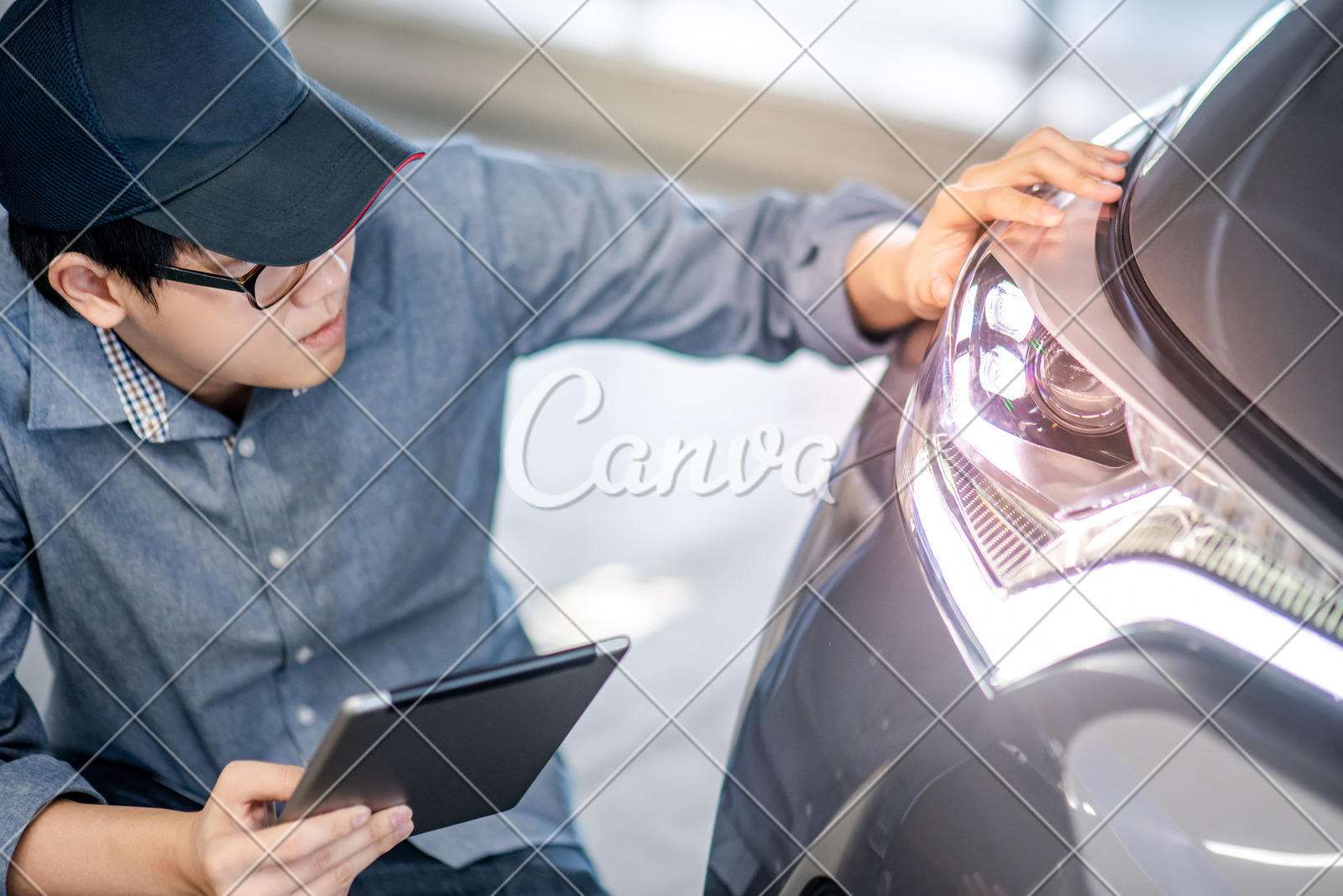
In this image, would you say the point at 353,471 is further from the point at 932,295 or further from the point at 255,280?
the point at 932,295

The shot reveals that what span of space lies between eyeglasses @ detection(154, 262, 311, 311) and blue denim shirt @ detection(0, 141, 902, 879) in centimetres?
9

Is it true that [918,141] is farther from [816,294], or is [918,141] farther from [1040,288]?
[1040,288]

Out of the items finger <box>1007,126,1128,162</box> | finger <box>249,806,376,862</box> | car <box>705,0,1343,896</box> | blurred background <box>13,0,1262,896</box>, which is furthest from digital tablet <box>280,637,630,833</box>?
blurred background <box>13,0,1262,896</box>

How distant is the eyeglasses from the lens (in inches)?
23.6

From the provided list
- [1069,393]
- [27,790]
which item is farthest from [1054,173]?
[27,790]

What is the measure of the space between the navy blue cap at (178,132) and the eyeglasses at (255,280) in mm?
28

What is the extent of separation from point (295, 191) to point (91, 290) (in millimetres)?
150

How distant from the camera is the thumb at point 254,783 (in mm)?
559

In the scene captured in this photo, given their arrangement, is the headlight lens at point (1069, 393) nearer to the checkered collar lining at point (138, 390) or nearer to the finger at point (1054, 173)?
the finger at point (1054, 173)

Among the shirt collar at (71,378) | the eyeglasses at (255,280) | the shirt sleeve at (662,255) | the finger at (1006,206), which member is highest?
the finger at (1006,206)

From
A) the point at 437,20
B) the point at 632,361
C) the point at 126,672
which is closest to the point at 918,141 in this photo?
the point at 632,361

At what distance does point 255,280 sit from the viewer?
2.03 feet

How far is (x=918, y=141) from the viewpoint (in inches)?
66.9

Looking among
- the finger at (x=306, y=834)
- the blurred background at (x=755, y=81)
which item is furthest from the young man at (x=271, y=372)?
the blurred background at (x=755, y=81)
